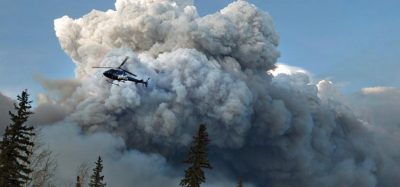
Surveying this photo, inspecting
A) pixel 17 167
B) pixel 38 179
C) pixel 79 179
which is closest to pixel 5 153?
pixel 17 167

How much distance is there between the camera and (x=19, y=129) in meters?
31.0

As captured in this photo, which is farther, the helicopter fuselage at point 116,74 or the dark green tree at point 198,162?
the helicopter fuselage at point 116,74

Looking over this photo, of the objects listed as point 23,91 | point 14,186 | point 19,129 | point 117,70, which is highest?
point 117,70

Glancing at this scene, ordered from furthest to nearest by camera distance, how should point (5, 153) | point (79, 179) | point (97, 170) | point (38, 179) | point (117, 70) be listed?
point (117, 70), point (97, 170), point (79, 179), point (38, 179), point (5, 153)

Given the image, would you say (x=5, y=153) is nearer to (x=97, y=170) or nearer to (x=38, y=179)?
(x=38, y=179)

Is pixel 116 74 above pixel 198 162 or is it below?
above

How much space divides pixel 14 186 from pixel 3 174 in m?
1.22

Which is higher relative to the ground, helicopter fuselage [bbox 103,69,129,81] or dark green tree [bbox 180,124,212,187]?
helicopter fuselage [bbox 103,69,129,81]

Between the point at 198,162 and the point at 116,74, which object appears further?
the point at 116,74

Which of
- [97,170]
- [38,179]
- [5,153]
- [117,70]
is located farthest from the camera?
[117,70]

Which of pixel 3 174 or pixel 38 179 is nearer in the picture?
pixel 3 174

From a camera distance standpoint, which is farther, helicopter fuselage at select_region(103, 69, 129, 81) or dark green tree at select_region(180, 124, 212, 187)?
helicopter fuselage at select_region(103, 69, 129, 81)

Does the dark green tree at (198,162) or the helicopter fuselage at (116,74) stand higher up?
the helicopter fuselage at (116,74)

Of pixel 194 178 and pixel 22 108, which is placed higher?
pixel 22 108
